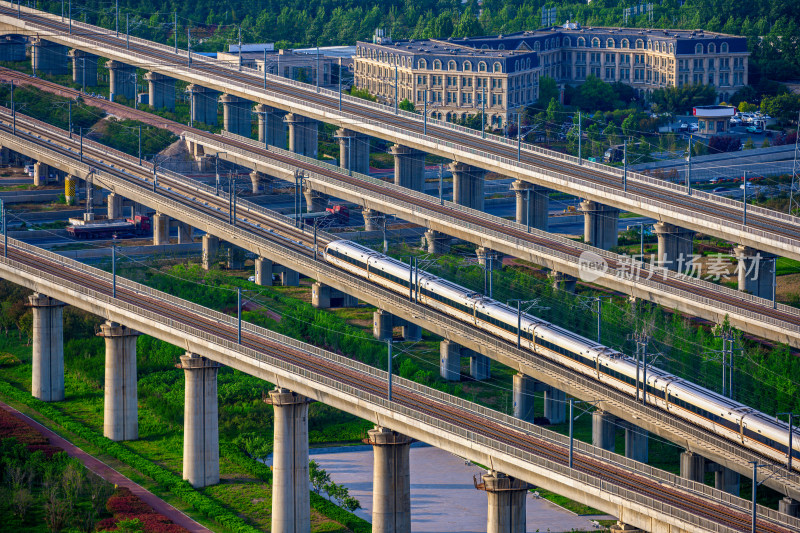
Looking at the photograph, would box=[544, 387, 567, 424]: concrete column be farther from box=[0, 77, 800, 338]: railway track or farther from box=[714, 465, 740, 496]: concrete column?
box=[714, 465, 740, 496]: concrete column

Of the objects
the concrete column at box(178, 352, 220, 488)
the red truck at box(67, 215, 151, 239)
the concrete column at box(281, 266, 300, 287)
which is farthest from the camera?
the red truck at box(67, 215, 151, 239)

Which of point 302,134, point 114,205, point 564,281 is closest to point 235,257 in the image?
point 114,205

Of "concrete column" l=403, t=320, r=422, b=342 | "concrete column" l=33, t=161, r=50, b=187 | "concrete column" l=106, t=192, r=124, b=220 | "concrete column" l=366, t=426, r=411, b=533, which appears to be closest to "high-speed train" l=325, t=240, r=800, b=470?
"concrete column" l=403, t=320, r=422, b=342

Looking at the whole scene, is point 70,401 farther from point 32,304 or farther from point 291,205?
point 291,205

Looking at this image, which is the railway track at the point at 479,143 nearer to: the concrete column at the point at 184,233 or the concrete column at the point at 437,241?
the concrete column at the point at 437,241

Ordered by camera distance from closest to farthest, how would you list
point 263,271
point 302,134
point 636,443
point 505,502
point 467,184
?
point 505,502
point 636,443
point 263,271
point 467,184
point 302,134

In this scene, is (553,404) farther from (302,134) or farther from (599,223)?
(302,134)
